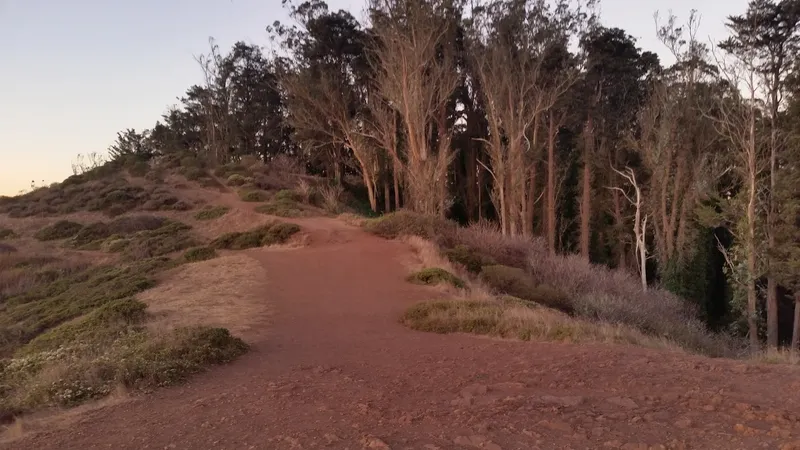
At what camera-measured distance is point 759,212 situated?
25.9 m

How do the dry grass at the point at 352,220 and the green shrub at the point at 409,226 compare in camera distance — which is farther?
the dry grass at the point at 352,220

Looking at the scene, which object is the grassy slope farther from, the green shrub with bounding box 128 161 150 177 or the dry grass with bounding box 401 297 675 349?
the dry grass with bounding box 401 297 675 349

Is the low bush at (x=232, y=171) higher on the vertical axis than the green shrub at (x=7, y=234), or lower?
higher

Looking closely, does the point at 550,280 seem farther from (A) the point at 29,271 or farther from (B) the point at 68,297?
(A) the point at 29,271

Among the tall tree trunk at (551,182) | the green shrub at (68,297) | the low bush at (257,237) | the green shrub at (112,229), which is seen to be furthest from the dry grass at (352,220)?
the tall tree trunk at (551,182)

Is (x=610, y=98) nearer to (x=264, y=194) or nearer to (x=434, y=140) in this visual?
(x=434, y=140)

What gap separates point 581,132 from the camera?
37406 mm

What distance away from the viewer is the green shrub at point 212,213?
30.1m

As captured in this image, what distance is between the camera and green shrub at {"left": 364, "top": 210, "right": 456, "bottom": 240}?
2334 centimetres

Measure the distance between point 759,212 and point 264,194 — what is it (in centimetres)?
2506

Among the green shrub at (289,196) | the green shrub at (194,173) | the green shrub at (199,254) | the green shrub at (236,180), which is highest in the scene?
the green shrub at (194,173)

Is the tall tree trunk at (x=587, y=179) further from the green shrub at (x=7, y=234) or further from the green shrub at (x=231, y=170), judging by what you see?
the green shrub at (x=7, y=234)

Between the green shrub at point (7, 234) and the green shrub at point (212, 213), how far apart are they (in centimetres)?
885

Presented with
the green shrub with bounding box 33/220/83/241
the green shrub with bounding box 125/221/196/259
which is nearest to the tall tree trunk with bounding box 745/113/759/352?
the green shrub with bounding box 125/221/196/259
